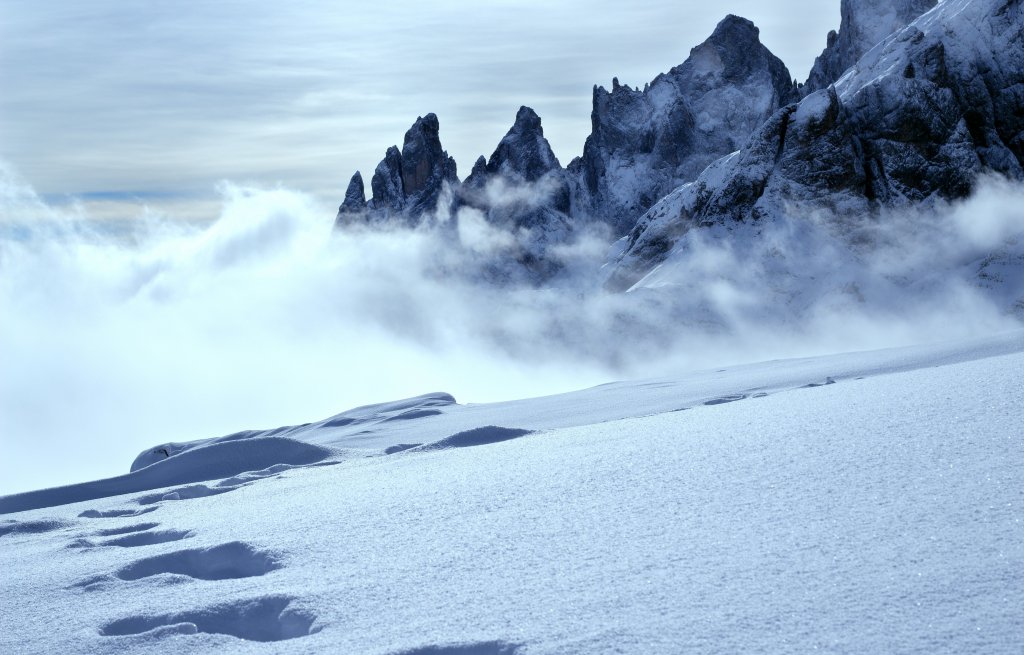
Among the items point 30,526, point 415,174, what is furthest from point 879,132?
point 415,174

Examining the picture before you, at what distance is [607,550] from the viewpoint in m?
4.56

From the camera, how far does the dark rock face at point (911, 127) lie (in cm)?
5172

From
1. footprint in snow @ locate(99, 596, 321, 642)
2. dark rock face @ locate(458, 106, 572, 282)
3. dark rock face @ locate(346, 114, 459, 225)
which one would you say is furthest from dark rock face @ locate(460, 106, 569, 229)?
footprint in snow @ locate(99, 596, 321, 642)

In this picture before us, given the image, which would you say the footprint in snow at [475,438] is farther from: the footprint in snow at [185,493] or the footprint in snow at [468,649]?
the footprint in snow at [468,649]

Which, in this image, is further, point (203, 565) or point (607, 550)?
point (203, 565)

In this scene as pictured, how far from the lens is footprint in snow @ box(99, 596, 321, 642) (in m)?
4.24

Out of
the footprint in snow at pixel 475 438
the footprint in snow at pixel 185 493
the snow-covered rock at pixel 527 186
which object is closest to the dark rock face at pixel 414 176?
the snow-covered rock at pixel 527 186

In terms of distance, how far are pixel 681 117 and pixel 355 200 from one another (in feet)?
160

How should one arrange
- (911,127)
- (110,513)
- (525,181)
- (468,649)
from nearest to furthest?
(468,649) < (110,513) < (911,127) < (525,181)

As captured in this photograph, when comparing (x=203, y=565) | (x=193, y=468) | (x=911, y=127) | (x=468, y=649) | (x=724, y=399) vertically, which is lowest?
(x=468, y=649)

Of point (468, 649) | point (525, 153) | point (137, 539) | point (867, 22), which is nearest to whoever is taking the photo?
point (468, 649)

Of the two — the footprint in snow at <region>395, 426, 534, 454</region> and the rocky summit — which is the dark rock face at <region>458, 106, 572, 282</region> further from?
the footprint in snow at <region>395, 426, 534, 454</region>

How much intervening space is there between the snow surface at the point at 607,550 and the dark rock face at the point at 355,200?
123m

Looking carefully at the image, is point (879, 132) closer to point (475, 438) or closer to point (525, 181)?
point (475, 438)
